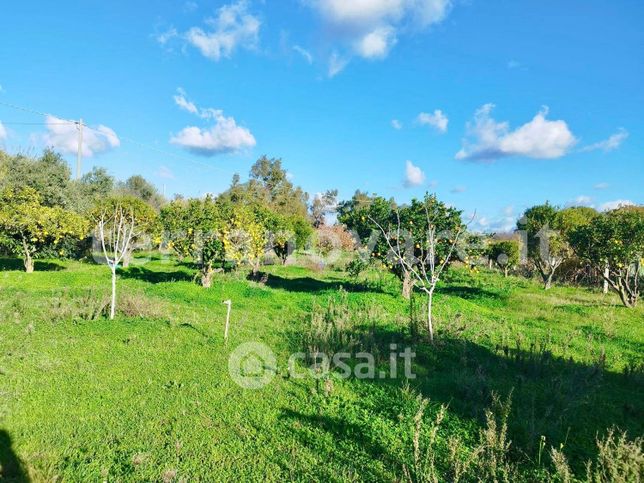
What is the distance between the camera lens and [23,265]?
67.7 feet

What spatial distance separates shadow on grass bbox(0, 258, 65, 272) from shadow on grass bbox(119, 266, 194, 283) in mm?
4287

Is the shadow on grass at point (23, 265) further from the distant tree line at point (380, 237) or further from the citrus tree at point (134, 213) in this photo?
the citrus tree at point (134, 213)

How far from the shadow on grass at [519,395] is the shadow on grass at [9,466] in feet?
9.91

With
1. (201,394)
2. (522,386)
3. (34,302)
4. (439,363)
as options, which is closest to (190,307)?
(34,302)

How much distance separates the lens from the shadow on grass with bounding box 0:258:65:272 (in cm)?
1978

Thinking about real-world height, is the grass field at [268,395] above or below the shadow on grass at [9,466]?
above

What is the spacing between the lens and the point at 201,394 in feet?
20.4

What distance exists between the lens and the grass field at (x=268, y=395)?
4570 millimetres

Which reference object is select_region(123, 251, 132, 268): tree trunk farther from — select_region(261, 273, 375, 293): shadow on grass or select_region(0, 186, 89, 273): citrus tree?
select_region(261, 273, 375, 293): shadow on grass

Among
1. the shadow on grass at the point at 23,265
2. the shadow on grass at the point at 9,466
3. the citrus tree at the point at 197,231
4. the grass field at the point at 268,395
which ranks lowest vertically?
the shadow on grass at the point at 9,466

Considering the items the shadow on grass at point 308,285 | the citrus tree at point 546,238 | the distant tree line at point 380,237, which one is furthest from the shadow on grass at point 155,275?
the citrus tree at point 546,238

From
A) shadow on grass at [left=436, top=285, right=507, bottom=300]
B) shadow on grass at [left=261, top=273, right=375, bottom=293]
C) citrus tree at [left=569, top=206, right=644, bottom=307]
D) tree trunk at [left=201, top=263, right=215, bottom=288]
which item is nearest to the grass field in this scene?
tree trunk at [left=201, top=263, right=215, bottom=288]

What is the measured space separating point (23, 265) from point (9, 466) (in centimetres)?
2064

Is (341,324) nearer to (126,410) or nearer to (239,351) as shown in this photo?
(239,351)
